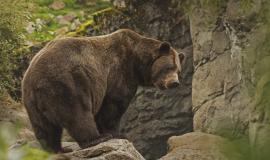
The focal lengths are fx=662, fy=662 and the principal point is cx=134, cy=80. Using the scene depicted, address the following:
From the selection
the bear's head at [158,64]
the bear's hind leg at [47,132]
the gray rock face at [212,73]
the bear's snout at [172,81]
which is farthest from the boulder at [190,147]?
the bear's hind leg at [47,132]

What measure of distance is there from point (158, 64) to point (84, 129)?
2.79 metres

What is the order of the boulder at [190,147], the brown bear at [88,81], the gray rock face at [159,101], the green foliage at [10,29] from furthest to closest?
1. the green foliage at [10,29]
2. the gray rock face at [159,101]
3. the boulder at [190,147]
4. the brown bear at [88,81]

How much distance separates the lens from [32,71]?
31.3ft

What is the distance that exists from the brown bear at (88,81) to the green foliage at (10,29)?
9.64 metres

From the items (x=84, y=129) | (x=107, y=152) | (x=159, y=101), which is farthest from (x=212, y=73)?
(x=107, y=152)

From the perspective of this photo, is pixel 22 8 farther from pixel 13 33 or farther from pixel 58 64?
pixel 58 64

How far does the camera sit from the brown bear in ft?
31.0

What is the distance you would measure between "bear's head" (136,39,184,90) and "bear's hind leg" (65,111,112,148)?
226cm

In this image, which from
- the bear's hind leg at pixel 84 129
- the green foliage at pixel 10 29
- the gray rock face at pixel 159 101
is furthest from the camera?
the green foliage at pixel 10 29

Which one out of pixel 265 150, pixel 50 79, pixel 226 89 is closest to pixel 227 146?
pixel 265 150

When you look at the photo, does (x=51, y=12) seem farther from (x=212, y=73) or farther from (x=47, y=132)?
(x=47, y=132)

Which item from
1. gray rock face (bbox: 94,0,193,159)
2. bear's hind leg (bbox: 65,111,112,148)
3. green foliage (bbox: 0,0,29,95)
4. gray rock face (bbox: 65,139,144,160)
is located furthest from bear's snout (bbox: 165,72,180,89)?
green foliage (bbox: 0,0,29,95)

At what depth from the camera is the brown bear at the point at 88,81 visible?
944 cm

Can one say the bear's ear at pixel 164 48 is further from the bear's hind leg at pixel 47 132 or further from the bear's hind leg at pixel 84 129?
the bear's hind leg at pixel 47 132
